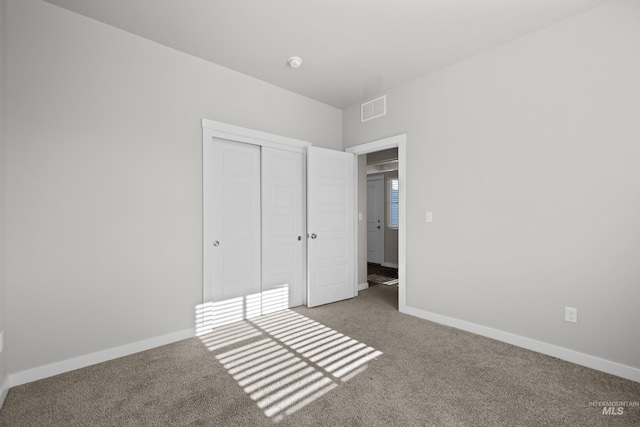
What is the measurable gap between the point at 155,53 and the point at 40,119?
1.10m

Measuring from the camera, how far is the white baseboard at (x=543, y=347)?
225cm

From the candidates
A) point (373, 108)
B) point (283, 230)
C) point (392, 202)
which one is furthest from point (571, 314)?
point (392, 202)

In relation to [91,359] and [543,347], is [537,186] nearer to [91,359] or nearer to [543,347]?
[543,347]

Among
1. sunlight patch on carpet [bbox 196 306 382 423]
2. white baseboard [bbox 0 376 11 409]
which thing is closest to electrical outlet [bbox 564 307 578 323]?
sunlight patch on carpet [bbox 196 306 382 423]

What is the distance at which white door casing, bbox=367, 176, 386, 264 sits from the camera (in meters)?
7.39

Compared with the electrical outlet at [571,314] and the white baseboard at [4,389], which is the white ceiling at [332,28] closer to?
the electrical outlet at [571,314]

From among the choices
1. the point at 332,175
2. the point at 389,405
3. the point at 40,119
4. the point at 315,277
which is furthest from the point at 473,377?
the point at 40,119

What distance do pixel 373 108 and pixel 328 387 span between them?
10.9 feet

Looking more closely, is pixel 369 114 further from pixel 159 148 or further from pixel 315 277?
pixel 159 148

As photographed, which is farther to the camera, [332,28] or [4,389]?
[332,28]

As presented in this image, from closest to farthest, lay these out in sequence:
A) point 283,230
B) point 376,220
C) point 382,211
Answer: point 283,230 < point 382,211 < point 376,220

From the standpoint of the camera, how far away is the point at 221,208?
330 centimetres

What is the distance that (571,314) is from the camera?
8.21 feet

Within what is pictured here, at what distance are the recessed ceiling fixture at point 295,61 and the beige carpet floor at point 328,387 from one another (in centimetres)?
275
